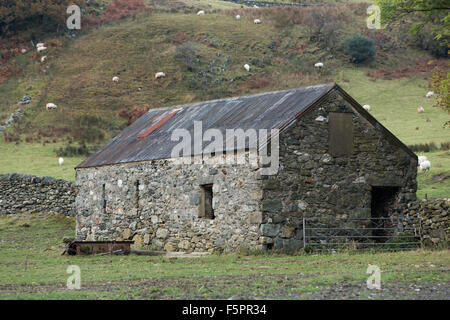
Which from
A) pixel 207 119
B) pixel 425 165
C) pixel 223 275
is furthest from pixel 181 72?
pixel 223 275

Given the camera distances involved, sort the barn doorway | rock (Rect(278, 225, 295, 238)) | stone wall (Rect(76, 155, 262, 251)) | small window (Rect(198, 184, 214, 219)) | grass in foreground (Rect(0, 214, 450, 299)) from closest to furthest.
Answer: grass in foreground (Rect(0, 214, 450, 299)), rock (Rect(278, 225, 295, 238)), stone wall (Rect(76, 155, 262, 251)), small window (Rect(198, 184, 214, 219)), the barn doorway

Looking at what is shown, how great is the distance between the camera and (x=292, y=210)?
18266 millimetres

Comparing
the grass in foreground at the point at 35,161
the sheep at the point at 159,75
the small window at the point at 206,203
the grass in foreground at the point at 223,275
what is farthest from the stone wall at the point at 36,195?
the sheep at the point at 159,75

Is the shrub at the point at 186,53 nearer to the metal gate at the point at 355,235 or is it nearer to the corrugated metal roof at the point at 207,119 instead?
the corrugated metal roof at the point at 207,119

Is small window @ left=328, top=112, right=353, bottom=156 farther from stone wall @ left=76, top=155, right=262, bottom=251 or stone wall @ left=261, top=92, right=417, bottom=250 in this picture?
stone wall @ left=76, top=155, right=262, bottom=251

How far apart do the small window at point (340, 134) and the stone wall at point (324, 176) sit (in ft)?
0.40

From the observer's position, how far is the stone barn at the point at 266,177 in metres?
18.2

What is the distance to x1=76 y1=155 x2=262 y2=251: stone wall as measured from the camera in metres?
18.4

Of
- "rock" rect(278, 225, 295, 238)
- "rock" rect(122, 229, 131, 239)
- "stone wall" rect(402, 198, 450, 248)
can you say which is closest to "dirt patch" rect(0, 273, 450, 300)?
"rock" rect(278, 225, 295, 238)

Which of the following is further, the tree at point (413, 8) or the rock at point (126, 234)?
the rock at point (126, 234)

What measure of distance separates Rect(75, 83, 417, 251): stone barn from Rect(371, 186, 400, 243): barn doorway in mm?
35

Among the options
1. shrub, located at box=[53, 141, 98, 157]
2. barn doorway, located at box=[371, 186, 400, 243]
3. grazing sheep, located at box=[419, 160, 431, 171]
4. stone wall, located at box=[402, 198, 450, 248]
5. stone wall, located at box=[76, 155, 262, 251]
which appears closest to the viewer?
stone wall, located at box=[402, 198, 450, 248]

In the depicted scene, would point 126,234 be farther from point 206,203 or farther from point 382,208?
point 382,208

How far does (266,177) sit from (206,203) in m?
2.66
